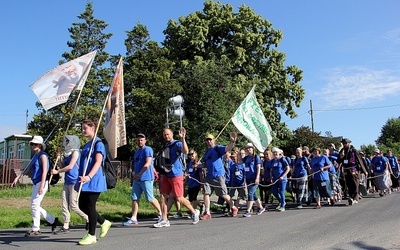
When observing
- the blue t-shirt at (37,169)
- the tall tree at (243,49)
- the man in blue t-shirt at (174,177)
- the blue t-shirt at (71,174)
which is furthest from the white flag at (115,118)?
the tall tree at (243,49)

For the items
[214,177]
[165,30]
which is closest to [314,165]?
[214,177]

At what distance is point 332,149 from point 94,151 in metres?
10.5

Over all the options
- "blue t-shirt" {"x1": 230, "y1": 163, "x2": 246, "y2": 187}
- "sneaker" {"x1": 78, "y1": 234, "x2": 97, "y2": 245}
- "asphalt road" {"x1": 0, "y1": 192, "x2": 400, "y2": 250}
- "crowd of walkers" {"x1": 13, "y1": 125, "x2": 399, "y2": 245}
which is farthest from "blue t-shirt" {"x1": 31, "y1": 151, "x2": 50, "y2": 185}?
"blue t-shirt" {"x1": 230, "y1": 163, "x2": 246, "y2": 187}

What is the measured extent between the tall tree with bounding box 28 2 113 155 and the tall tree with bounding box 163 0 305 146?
5.33 m

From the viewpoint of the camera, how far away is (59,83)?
906cm

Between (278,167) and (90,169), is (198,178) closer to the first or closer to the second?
(278,167)

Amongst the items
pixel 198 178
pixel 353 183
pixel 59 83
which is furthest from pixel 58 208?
pixel 353 183

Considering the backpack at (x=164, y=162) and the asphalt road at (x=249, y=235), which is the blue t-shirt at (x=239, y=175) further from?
the backpack at (x=164, y=162)

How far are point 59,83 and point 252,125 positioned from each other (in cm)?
542

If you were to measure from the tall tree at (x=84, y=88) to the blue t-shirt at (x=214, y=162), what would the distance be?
17.0 meters

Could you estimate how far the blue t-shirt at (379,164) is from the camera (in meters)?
17.2

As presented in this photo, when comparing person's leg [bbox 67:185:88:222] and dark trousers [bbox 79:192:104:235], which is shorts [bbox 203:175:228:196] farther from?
dark trousers [bbox 79:192:104:235]

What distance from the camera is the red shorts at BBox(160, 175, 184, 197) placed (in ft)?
29.2

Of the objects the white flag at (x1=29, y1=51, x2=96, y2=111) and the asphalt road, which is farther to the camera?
the white flag at (x1=29, y1=51, x2=96, y2=111)
